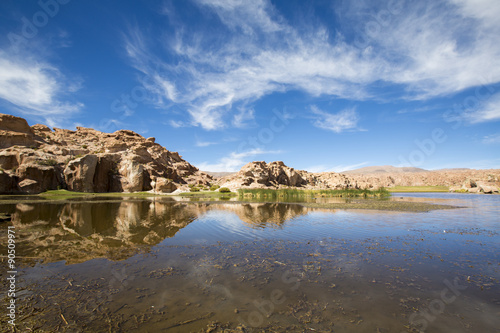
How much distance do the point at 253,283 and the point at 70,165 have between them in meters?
66.5

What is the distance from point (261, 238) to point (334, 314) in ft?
25.2

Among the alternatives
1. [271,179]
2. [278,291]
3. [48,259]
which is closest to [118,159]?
[271,179]

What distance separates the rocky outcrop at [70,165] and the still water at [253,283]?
51.5 m

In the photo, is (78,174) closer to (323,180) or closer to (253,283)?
(253,283)

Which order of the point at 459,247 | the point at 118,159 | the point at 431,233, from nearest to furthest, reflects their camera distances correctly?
the point at 459,247
the point at 431,233
the point at 118,159

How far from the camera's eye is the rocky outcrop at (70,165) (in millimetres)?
51188

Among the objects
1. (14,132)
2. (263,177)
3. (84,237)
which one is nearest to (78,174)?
(14,132)

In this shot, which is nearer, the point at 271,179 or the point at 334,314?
the point at 334,314

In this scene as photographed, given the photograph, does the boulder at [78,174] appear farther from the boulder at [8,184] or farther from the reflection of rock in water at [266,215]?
the reflection of rock in water at [266,215]

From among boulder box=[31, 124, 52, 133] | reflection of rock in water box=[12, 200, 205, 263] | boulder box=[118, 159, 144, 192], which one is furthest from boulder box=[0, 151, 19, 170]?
reflection of rock in water box=[12, 200, 205, 263]

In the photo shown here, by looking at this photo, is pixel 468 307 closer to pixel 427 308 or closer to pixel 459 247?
pixel 427 308

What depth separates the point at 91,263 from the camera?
8.26 m

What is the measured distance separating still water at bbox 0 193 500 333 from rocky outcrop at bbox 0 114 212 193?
169 feet

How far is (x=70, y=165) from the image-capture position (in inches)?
2232
